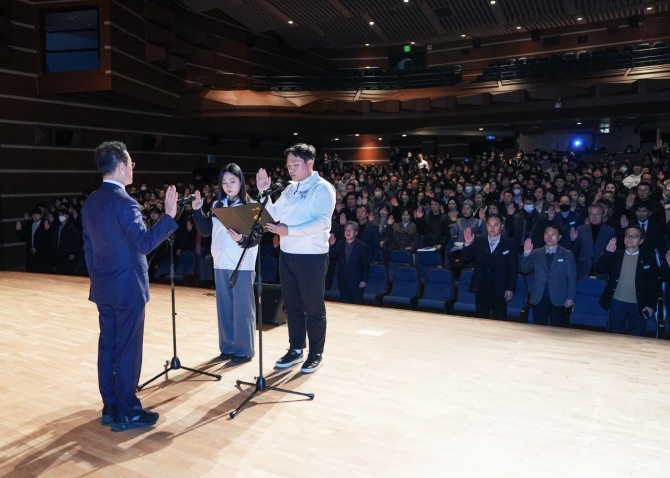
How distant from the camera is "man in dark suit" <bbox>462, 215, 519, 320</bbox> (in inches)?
187

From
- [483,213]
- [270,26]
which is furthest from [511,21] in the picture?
[483,213]

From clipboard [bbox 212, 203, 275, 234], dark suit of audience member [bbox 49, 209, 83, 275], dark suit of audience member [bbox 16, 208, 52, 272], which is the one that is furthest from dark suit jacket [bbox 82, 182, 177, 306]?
dark suit of audience member [bbox 16, 208, 52, 272]

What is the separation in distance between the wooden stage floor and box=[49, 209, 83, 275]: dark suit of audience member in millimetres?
3910

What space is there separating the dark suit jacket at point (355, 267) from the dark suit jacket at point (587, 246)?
2.16 m

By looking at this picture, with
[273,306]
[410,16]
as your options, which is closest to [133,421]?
[273,306]

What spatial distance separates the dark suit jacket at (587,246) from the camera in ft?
18.2

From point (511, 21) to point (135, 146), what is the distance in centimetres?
1108

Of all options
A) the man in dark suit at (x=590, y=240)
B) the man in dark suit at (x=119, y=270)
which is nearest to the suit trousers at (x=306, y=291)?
the man in dark suit at (x=119, y=270)

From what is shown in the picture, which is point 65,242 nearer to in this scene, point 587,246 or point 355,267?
point 355,267

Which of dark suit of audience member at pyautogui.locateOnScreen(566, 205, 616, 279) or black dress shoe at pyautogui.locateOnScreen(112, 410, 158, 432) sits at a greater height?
dark suit of audience member at pyautogui.locateOnScreen(566, 205, 616, 279)

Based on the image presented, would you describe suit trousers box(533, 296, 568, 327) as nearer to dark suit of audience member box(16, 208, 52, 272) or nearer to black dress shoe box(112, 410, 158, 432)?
black dress shoe box(112, 410, 158, 432)

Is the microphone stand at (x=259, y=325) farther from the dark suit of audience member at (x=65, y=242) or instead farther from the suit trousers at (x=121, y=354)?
the dark suit of audience member at (x=65, y=242)

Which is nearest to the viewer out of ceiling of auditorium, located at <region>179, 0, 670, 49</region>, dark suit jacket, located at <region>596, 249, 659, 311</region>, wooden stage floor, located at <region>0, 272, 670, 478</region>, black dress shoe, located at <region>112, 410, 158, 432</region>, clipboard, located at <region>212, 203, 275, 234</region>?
wooden stage floor, located at <region>0, 272, 670, 478</region>

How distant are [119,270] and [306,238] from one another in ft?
3.64
